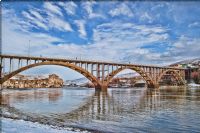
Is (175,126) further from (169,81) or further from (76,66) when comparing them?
(169,81)

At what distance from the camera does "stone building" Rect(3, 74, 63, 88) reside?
130 m

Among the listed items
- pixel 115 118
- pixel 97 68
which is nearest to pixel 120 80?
pixel 97 68

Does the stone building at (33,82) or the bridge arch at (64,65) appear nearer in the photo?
the bridge arch at (64,65)

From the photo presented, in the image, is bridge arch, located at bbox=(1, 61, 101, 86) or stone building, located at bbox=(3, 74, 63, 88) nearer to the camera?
bridge arch, located at bbox=(1, 61, 101, 86)

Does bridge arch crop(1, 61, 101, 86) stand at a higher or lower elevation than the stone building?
higher

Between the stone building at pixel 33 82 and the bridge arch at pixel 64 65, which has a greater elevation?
the bridge arch at pixel 64 65

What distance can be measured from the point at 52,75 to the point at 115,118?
147 meters

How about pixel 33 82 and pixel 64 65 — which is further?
pixel 33 82

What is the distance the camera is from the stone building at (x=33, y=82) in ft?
426

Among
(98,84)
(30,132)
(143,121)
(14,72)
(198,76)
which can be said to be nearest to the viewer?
(30,132)

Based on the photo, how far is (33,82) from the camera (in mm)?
147875

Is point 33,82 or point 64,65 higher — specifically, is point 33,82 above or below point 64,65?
below

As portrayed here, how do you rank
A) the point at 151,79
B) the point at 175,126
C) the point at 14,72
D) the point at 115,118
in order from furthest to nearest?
the point at 151,79, the point at 14,72, the point at 115,118, the point at 175,126

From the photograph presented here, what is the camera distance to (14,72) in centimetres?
6456
